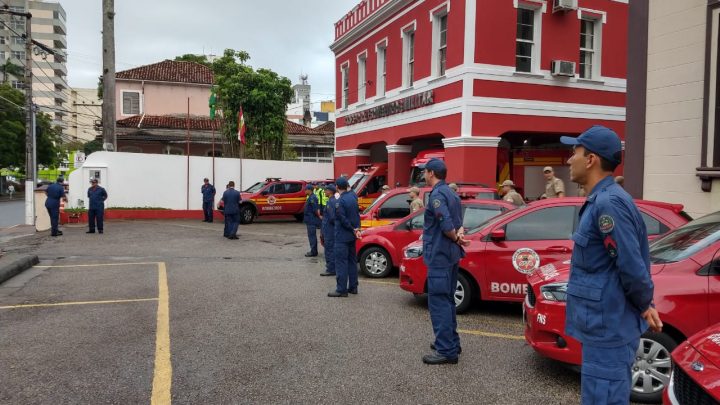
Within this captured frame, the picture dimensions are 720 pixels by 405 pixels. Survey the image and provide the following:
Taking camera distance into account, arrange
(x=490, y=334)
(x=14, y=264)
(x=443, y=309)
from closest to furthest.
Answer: (x=443, y=309) < (x=490, y=334) < (x=14, y=264)

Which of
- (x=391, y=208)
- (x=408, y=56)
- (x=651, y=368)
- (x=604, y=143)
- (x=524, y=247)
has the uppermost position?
(x=408, y=56)

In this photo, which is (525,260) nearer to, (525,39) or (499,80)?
(499,80)

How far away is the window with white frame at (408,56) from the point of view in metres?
19.5

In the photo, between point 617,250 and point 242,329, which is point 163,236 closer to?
point 242,329

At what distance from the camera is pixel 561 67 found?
16.5m

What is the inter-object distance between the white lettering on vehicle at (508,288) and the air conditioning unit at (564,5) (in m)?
12.7

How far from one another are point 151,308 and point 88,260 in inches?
215

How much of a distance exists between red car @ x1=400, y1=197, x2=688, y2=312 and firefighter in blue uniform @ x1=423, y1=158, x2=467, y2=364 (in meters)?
1.68

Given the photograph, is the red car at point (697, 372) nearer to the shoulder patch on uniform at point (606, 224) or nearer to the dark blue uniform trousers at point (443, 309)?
the shoulder patch on uniform at point (606, 224)

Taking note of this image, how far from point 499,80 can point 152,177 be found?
1579 centimetres

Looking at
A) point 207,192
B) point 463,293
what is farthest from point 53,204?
point 463,293

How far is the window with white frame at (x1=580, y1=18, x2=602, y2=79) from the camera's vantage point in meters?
17.7

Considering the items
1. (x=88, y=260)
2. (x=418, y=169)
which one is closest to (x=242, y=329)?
(x=88, y=260)

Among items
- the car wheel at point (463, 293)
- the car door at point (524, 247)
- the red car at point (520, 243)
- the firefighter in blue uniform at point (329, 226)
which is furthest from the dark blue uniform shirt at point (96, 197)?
the car door at point (524, 247)
